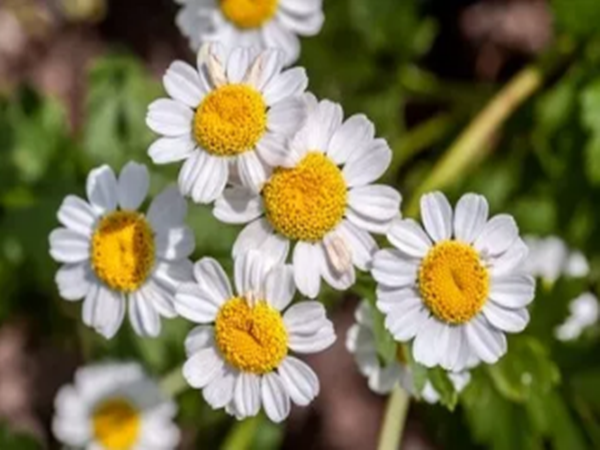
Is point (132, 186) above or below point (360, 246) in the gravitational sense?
below

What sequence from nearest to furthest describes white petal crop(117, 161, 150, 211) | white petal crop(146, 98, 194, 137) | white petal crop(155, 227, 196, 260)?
white petal crop(146, 98, 194, 137)
white petal crop(155, 227, 196, 260)
white petal crop(117, 161, 150, 211)

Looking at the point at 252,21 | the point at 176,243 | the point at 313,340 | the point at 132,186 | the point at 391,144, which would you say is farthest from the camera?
the point at 391,144

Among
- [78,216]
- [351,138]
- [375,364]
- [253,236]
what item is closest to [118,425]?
[78,216]

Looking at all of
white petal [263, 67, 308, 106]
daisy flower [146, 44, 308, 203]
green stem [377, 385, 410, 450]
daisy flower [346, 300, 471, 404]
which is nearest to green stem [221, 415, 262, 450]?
green stem [377, 385, 410, 450]

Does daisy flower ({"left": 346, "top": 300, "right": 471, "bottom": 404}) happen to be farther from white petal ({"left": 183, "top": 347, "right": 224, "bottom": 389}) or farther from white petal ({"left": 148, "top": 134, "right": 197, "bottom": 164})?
white petal ({"left": 148, "top": 134, "right": 197, "bottom": 164})

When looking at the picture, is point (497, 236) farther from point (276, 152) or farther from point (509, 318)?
point (276, 152)

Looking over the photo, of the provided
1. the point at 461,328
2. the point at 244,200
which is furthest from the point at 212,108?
the point at 461,328

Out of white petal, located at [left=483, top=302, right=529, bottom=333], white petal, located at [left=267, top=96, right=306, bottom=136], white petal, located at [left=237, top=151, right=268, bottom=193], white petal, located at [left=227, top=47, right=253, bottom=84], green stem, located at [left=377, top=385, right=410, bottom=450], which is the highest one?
white petal, located at [left=227, top=47, right=253, bottom=84]
